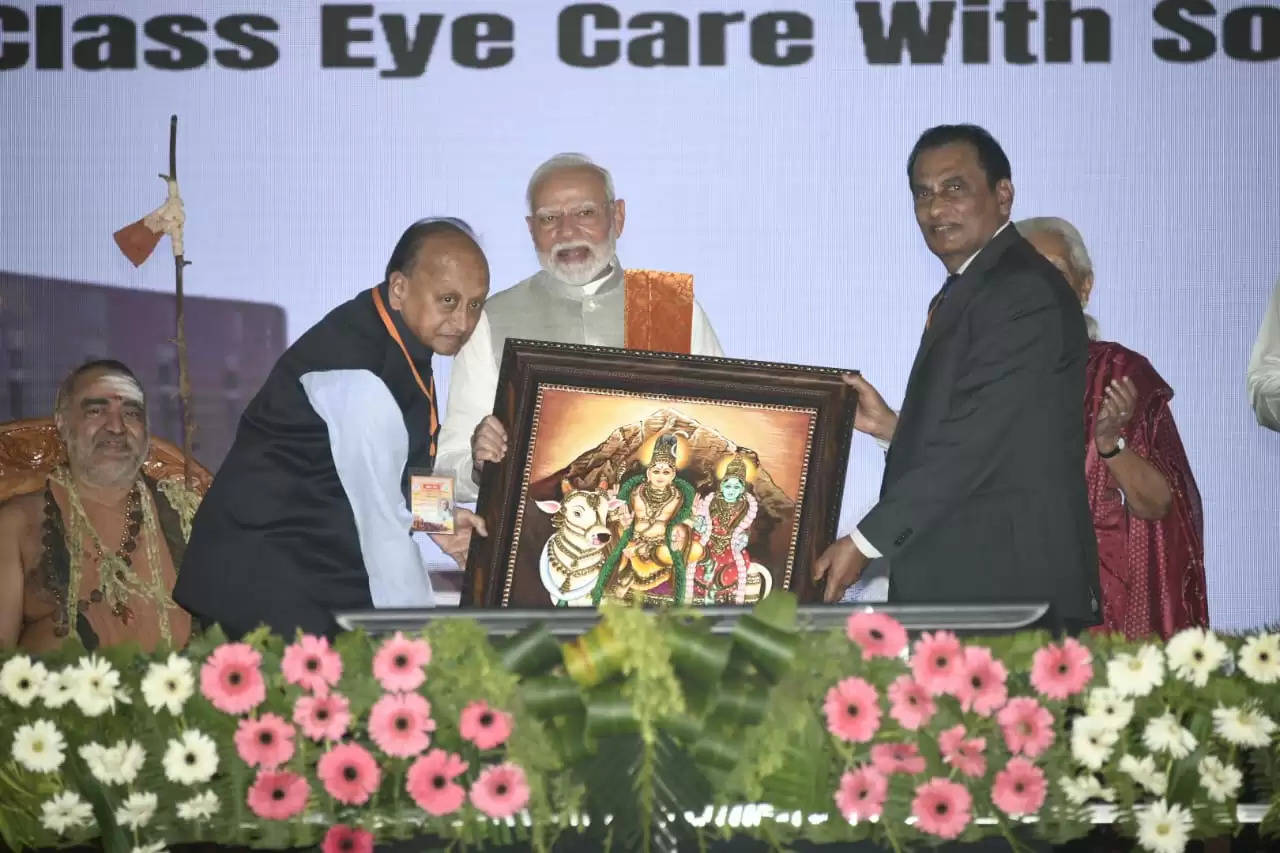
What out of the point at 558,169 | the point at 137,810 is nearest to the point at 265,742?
the point at 137,810

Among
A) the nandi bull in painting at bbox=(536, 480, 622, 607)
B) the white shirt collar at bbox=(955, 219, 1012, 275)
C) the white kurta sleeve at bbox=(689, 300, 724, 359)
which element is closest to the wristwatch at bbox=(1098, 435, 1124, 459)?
the white shirt collar at bbox=(955, 219, 1012, 275)

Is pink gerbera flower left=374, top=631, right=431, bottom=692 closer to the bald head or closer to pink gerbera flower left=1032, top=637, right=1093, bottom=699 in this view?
pink gerbera flower left=1032, top=637, right=1093, bottom=699

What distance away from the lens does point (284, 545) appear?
3939 millimetres

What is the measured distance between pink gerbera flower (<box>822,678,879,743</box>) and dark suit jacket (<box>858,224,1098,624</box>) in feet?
6.53

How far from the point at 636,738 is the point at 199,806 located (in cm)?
53

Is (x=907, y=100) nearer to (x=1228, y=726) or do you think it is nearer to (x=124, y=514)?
(x=124, y=514)

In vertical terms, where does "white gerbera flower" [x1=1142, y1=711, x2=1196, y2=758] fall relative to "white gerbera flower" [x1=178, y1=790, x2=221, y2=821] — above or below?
above

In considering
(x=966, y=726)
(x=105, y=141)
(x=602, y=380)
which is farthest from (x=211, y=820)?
(x=105, y=141)

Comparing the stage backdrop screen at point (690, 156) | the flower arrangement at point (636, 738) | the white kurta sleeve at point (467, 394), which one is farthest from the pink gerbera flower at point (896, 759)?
the stage backdrop screen at point (690, 156)

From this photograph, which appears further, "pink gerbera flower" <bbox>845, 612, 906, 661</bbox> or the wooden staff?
the wooden staff

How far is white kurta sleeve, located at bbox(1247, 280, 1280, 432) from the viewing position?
442 centimetres

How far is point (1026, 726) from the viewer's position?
1895 mm

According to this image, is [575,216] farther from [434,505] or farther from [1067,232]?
[1067,232]

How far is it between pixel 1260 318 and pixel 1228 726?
2829 millimetres
